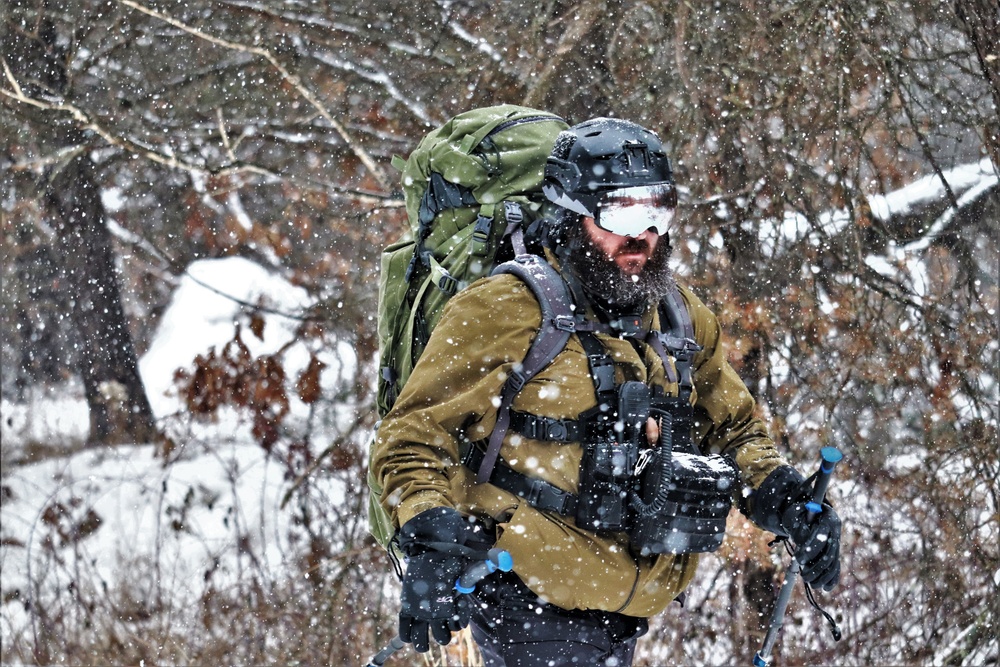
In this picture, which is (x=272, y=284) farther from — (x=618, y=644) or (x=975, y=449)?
(x=618, y=644)

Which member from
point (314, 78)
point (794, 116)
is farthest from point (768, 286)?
point (314, 78)

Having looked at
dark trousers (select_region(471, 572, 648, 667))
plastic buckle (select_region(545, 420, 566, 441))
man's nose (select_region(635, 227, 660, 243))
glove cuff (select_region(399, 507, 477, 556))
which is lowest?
dark trousers (select_region(471, 572, 648, 667))

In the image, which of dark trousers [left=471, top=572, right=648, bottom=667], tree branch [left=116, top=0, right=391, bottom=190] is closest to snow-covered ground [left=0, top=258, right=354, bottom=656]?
tree branch [left=116, top=0, right=391, bottom=190]

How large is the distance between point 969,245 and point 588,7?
2451 millimetres

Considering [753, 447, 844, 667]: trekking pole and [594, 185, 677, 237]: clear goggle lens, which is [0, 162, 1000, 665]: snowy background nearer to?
[753, 447, 844, 667]: trekking pole

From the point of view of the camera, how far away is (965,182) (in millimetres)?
5578

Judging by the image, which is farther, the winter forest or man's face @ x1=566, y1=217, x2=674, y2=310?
the winter forest

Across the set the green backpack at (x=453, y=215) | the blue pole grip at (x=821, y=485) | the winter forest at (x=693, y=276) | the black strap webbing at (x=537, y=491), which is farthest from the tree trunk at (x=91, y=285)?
the blue pole grip at (x=821, y=485)

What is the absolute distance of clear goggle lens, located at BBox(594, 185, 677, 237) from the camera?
2.54 meters

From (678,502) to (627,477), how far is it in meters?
0.14

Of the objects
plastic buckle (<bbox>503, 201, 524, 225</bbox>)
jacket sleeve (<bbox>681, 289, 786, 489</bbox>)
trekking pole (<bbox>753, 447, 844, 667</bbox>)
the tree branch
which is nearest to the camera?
trekking pole (<bbox>753, 447, 844, 667</bbox>)

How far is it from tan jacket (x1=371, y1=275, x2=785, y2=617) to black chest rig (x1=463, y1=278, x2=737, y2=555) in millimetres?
28

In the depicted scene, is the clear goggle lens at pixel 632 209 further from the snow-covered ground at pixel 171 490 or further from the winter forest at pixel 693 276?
the snow-covered ground at pixel 171 490

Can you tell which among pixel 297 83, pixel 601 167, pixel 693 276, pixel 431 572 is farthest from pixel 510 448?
pixel 297 83
